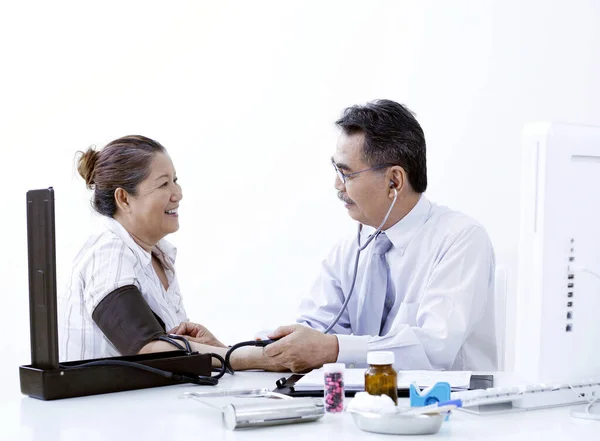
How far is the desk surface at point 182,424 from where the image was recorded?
111cm

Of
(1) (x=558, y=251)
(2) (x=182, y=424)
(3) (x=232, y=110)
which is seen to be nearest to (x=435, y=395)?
(1) (x=558, y=251)

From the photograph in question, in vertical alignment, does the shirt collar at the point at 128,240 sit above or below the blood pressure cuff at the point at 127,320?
above

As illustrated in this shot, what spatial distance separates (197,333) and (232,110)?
6.37ft

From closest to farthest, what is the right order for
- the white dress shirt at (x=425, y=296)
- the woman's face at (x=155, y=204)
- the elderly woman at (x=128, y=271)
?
the white dress shirt at (x=425, y=296) < the elderly woman at (x=128, y=271) < the woman's face at (x=155, y=204)

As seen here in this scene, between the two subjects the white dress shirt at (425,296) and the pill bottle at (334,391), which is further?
the white dress shirt at (425,296)

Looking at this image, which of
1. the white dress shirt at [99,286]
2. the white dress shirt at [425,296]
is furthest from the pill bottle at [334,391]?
the white dress shirt at [99,286]

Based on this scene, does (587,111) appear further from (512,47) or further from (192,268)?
(192,268)

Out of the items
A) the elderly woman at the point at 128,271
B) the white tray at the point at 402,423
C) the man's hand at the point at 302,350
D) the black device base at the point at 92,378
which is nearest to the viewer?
the white tray at the point at 402,423

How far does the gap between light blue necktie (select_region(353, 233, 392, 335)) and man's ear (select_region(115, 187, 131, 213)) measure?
0.81 m

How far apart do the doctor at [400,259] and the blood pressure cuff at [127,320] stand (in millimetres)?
438

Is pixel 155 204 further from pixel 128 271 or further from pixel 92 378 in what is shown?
pixel 92 378

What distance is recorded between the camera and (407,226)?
2.25 metres

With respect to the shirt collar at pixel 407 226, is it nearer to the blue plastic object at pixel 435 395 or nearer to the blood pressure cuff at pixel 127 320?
the blood pressure cuff at pixel 127 320

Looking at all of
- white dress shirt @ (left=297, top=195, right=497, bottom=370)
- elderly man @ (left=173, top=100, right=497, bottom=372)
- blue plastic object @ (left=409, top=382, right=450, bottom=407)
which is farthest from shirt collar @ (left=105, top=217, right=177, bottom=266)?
blue plastic object @ (left=409, top=382, right=450, bottom=407)
